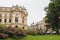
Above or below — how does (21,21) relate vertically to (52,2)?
below

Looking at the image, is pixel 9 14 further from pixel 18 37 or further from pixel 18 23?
pixel 18 37

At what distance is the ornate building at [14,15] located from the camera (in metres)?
74.4

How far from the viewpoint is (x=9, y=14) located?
75.8 m

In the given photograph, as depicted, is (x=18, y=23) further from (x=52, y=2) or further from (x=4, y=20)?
(x=52, y=2)

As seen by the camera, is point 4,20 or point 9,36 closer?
point 9,36

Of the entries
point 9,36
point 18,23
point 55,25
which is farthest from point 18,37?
point 18,23

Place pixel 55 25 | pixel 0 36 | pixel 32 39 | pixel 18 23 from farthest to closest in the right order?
pixel 18 23
pixel 55 25
pixel 32 39
pixel 0 36

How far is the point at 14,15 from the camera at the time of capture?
75312mm

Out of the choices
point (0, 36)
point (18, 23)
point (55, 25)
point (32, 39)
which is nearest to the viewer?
point (0, 36)

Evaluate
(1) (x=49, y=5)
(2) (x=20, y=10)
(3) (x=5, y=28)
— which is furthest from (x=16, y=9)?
(3) (x=5, y=28)

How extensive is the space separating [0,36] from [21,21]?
4033 cm

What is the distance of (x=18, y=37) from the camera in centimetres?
3709

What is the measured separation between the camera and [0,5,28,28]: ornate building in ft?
244

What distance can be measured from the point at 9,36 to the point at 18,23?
36999 mm
